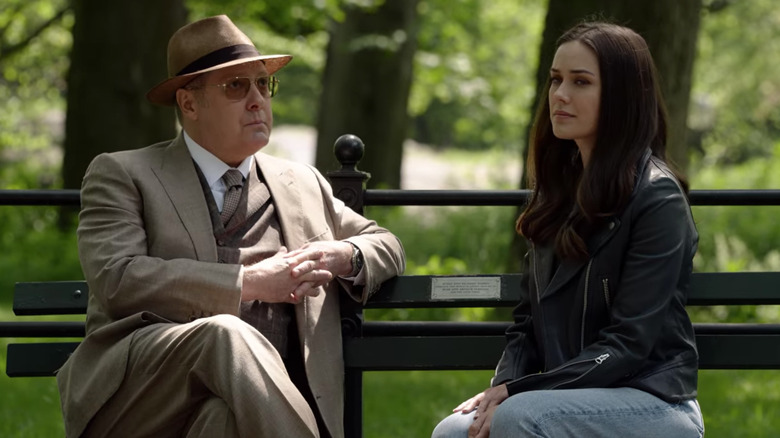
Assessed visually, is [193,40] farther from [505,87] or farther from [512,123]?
[512,123]

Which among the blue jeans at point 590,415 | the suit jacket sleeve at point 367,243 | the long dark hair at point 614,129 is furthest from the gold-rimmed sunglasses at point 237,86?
the blue jeans at point 590,415

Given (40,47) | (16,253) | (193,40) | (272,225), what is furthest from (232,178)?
(40,47)

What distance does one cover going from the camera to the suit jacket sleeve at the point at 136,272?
4297mm

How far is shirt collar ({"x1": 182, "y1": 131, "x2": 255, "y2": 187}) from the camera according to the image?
4766 millimetres

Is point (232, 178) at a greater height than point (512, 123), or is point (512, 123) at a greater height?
point (232, 178)

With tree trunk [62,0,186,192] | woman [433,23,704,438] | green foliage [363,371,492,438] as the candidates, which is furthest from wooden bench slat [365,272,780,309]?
tree trunk [62,0,186,192]

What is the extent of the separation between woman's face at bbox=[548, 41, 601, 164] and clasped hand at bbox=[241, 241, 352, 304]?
943 millimetres

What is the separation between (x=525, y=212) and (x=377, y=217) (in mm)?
8248

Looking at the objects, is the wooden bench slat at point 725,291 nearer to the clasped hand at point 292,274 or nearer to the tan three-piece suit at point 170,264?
the tan three-piece suit at point 170,264

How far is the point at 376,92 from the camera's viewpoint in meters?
17.3

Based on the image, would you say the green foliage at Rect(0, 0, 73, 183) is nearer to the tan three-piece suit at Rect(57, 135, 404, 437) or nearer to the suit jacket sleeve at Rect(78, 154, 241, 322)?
the tan three-piece suit at Rect(57, 135, 404, 437)

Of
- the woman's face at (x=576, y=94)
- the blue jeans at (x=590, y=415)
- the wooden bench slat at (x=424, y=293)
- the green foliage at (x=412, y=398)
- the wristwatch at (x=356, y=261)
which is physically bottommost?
the green foliage at (x=412, y=398)

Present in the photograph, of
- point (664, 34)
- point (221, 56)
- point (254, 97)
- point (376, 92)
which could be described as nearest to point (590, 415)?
point (254, 97)

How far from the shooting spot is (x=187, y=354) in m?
4.10
